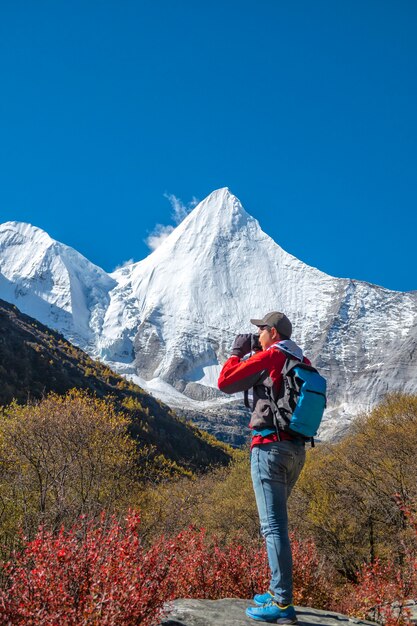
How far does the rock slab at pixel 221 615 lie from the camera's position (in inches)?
183

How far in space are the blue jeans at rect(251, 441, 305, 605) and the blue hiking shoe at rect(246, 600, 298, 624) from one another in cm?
14

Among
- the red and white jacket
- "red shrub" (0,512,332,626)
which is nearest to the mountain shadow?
the red and white jacket

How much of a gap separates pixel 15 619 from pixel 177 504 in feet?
65.3

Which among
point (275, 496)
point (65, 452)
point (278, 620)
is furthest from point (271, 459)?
point (65, 452)

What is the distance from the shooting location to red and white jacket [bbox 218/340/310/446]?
5.21 meters

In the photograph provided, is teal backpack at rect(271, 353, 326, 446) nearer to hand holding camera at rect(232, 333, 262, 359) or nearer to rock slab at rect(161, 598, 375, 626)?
hand holding camera at rect(232, 333, 262, 359)

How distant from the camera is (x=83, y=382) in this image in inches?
2980

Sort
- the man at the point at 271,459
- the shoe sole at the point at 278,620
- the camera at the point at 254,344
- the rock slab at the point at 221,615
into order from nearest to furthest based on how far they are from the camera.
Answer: the rock slab at the point at 221,615 < the shoe sole at the point at 278,620 < the man at the point at 271,459 < the camera at the point at 254,344

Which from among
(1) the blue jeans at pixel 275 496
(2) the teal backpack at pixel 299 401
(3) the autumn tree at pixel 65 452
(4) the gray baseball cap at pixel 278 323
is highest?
A: (4) the gray baseball cap at pixel 278 323

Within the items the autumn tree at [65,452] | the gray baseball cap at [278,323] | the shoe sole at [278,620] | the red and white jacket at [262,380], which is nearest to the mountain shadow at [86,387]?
the autumn tree at [65,452]

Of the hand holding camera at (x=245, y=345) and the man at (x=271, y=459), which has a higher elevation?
the hand holding camera at (x=245, y=345)

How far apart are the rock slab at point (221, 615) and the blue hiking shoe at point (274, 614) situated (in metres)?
0.07

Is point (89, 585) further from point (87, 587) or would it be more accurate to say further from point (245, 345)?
point (245, 345)

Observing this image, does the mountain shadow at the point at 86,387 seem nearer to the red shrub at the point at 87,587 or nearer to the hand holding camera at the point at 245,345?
the hand holding camera at the point at 245,345
